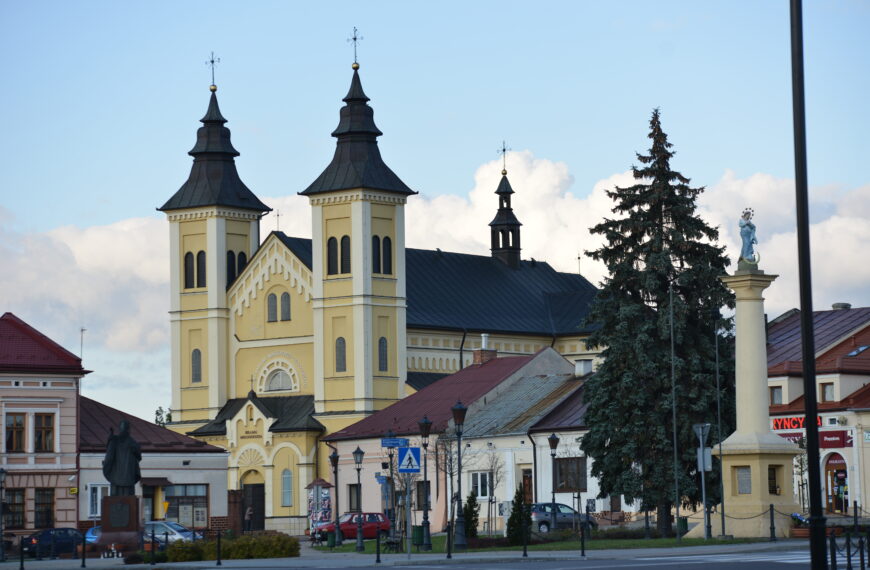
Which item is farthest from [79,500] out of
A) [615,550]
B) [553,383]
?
[615,550]

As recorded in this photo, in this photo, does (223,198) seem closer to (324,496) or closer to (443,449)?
(324,496)

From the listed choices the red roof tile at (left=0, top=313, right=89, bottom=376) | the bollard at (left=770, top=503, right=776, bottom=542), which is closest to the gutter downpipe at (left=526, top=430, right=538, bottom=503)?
the red roof tile at (left=0, top=313, right=89, bottom=376)

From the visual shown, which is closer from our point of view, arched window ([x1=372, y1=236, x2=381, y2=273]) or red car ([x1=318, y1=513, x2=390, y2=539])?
red car ([x1=318, y1=513, x2=390, y2=539])

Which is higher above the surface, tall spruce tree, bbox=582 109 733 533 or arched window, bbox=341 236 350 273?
arched window, bbox=341 236 350 273

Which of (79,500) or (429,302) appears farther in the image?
(429,302)

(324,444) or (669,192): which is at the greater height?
(669,192)

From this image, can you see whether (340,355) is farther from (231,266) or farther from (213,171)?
(213,171)

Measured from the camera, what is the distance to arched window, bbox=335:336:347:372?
9212 cm

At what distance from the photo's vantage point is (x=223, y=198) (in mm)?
97688

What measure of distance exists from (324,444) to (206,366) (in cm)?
1125

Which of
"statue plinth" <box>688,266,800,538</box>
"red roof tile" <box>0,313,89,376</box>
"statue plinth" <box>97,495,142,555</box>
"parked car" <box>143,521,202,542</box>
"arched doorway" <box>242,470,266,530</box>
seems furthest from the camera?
"arched doorway" <box>242,470,266,530</box>

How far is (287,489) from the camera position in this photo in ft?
296

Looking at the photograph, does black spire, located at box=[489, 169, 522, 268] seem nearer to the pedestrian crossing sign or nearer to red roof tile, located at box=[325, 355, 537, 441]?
red roof tile, located at box=[325, 355, 537, 441]

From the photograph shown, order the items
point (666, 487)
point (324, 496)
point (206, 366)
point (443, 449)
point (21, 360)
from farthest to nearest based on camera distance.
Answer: point (206, 366) → point (324, 496) → point (443, 449) → point (21, 360) → point (666, 487)
